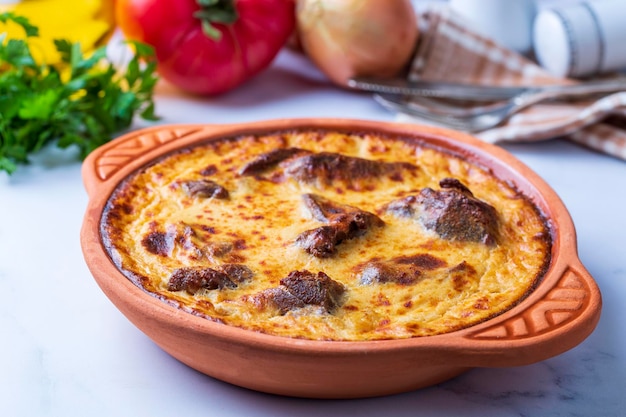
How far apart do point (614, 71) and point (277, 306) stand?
235 centimetres

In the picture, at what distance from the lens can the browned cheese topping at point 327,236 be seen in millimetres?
1869

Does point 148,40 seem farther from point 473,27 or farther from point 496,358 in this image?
point 496,358

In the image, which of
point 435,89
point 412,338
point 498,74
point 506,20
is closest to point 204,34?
point 435,89

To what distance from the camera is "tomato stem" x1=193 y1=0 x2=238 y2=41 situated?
3.35 meters

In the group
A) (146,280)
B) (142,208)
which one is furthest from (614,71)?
(146,280)

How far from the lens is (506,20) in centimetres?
378

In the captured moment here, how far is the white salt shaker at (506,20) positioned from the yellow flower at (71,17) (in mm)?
1558

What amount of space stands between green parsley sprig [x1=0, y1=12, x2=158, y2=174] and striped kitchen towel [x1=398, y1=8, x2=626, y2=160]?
106 cm

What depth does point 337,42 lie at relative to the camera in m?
3.43

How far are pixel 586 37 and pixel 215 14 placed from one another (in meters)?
1.50

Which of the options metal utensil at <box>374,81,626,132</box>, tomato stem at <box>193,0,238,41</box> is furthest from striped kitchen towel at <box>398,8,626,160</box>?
tomato stem at <box>193,0,238,41</box>

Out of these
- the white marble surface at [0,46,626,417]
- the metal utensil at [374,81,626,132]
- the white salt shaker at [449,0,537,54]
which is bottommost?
the white marble surface at [0,46,626,417]

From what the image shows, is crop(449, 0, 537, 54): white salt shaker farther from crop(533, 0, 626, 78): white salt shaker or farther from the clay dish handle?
the clay dish handle

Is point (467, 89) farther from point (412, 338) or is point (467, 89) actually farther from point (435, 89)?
point (412, 338)
